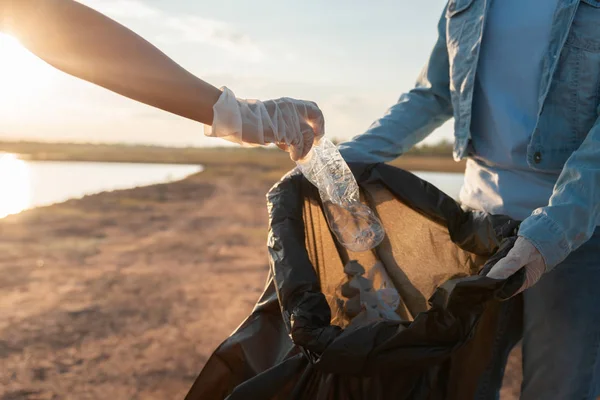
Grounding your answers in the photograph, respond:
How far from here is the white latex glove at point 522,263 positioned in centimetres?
134

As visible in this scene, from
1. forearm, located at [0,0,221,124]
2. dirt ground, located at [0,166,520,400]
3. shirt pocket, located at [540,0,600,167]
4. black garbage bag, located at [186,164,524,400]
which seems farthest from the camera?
dirt ground, located at [0,166,520,400]

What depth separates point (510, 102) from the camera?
1746 millimetres

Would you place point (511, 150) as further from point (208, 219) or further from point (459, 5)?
point (208, 219)

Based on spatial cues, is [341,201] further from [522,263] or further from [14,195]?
[14,195]

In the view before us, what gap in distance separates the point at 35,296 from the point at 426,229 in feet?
10.8

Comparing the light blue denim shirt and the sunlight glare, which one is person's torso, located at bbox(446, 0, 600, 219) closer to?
the light blue denim shirt

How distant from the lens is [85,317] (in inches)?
150

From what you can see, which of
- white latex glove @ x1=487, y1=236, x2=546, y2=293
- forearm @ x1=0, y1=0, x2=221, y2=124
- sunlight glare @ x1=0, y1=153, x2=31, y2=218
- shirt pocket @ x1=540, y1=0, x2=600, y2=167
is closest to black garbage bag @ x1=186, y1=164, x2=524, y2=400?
white latex glove @ x1=487, y1=236, x2=546, y2=293

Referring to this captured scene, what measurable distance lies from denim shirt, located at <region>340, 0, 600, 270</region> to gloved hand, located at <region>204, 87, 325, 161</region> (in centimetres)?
29

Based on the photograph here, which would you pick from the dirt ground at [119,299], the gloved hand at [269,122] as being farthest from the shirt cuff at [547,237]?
the dirt ground at [119,299]

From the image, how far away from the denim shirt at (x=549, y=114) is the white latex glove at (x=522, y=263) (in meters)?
0.02

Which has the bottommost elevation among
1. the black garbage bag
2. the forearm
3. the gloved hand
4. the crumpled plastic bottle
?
the black garbage bag

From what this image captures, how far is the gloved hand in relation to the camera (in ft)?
4.42

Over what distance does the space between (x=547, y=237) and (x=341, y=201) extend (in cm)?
55
